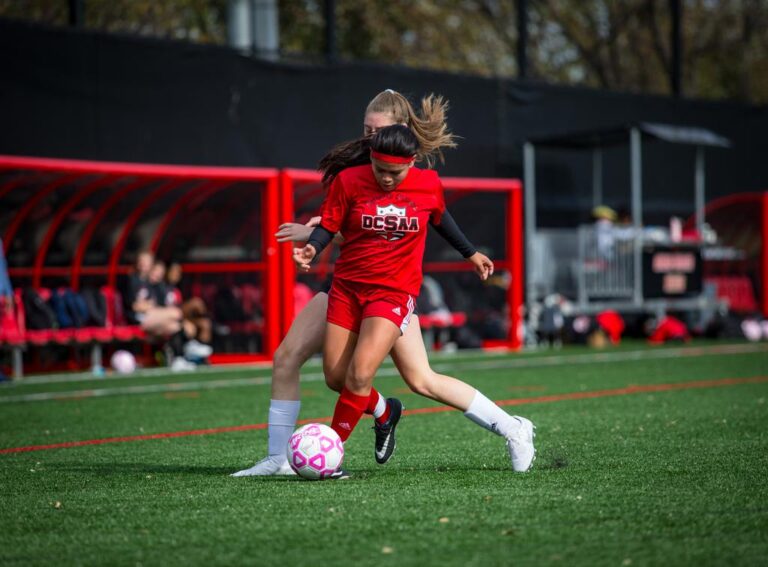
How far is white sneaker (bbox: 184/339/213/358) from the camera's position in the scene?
15.1 m

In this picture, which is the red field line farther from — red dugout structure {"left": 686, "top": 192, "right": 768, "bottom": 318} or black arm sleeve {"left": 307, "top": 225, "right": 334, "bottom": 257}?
red dugout structure {"left": 686, "top": 192, "right": 768, "bottom": 318}

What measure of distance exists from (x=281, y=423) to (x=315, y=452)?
1.51 ft

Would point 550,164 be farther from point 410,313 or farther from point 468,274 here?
point 410,313

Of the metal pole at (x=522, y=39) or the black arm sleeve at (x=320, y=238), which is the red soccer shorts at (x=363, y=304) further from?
the metal pole at (x=522, y=39)

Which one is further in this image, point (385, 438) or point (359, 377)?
point (385, 438)

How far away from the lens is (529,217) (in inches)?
755

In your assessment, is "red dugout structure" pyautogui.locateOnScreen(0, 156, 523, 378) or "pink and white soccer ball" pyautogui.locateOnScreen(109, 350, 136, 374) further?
"pink and white soccer ball" pyautogui.locateOnScreen(109, 350, 136, 374)

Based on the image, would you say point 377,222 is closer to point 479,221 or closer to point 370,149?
point 370,149

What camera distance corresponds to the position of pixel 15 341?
44.3ft

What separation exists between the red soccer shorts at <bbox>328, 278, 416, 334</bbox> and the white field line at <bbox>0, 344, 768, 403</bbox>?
6.12 metres

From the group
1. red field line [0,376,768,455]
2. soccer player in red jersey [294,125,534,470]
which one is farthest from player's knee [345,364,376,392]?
red field line [0,376,768,455]

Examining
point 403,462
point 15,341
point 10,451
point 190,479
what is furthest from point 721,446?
point 15,341

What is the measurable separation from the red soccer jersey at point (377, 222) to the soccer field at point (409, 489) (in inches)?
40.6

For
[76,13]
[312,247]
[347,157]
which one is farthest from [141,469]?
[76,13]
